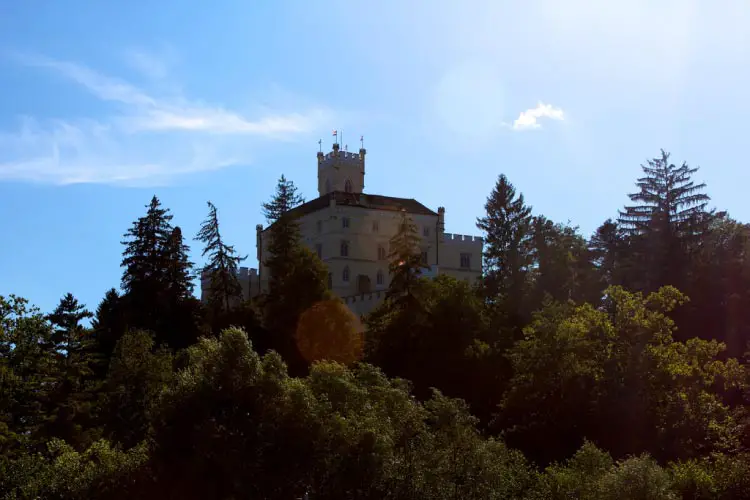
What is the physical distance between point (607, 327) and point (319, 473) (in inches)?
609

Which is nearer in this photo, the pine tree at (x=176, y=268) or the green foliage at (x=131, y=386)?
the green foliage at (x=131, y=386)

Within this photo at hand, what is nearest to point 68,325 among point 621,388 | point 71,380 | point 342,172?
point 71,380

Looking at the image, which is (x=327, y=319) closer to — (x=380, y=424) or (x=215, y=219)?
(x=215, y=219)

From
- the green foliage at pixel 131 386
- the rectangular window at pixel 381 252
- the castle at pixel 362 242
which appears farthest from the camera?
the rectangular window at pixel 381 252

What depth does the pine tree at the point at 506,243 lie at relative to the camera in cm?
6400

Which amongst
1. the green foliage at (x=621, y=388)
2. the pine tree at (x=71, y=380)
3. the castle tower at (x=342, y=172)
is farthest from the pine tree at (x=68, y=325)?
the castle tower at (x=342, y=172)

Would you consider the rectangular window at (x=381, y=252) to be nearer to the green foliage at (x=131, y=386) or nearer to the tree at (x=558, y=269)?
the tree at (x=558, y=269)

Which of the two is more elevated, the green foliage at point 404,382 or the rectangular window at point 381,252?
the rectangular window at point 381,252

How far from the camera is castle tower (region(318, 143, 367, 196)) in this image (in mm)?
96438

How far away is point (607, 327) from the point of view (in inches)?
1646

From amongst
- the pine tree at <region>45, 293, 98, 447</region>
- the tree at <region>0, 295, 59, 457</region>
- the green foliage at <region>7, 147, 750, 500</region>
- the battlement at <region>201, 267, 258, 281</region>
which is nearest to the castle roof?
the battlement at <region>201, 267, 258, 281</region>

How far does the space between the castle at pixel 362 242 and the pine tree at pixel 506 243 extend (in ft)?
24.4

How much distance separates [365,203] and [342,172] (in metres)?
8.97

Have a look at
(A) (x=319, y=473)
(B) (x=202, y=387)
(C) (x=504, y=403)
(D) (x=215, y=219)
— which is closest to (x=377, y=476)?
(A) (x=319, y=473)
